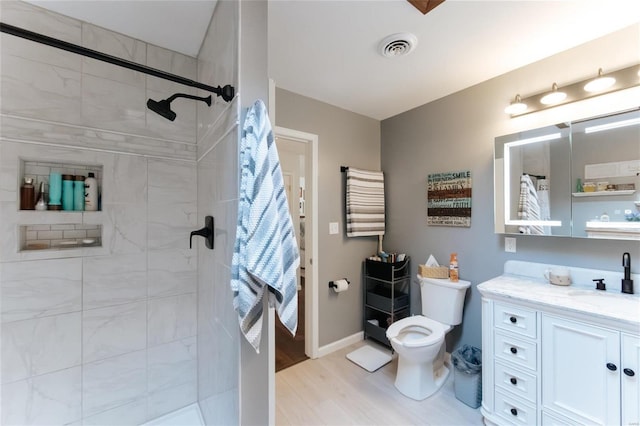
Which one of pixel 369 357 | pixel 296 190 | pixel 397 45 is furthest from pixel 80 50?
pixel 296 190

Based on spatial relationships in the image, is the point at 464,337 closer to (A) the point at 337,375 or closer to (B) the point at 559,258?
(B) the point at 559,258

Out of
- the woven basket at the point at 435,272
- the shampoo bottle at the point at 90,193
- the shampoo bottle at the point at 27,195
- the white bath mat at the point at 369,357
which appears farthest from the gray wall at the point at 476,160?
the shampoo bottle at the point at 27,195

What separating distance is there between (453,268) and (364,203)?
1013mm

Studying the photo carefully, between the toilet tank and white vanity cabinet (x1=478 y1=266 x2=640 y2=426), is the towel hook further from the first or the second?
the toilet tank

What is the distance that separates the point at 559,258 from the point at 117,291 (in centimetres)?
282

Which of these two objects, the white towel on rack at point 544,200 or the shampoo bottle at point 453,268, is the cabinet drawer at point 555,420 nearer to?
the shampoo bottle at point 453,268

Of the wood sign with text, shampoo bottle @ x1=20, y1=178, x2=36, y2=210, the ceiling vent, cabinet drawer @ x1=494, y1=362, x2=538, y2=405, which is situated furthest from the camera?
the wood sign with text

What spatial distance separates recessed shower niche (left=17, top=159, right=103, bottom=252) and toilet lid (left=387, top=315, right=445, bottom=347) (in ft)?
6.70

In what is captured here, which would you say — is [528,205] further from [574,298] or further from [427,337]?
[427,337]

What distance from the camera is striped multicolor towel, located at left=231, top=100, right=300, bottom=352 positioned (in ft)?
2.98

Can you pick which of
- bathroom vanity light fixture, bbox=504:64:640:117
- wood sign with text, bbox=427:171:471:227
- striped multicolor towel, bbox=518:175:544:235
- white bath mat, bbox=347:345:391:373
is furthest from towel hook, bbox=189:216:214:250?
bathroom vanity light fixture, bbox=504:64:640:117

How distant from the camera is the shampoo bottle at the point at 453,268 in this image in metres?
2.22

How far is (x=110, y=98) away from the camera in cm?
152

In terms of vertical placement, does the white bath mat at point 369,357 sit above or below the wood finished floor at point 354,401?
above
